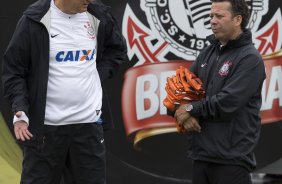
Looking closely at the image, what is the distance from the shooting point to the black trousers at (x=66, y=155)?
13.0 ft

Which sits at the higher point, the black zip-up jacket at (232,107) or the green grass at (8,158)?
the black zip-up jacket at (232,107)

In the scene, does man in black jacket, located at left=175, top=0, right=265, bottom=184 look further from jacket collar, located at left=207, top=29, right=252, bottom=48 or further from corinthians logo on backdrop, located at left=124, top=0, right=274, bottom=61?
corinthians logo on backdrop, located at left=124, top=0, right=274, bottom=61

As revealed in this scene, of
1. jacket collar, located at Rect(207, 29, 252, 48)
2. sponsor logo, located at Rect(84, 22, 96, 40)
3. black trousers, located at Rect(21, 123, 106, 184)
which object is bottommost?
black trousers, located at Rect(21, 123, 106, 184)

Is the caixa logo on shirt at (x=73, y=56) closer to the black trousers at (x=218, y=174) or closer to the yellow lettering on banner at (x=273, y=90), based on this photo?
the black trousers at (x=218, y=174)

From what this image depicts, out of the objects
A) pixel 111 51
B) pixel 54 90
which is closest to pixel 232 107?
pixel 111 51

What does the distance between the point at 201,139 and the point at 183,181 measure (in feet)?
5.42

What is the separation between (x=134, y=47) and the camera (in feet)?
18.1

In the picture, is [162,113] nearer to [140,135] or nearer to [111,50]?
[140,135]

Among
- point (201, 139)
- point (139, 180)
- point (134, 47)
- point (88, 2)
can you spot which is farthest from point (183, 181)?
point (88, 2)

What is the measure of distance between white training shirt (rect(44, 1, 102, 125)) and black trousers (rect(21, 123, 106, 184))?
0.06 m

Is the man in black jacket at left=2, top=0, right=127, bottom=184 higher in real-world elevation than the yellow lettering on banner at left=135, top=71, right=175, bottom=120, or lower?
higher

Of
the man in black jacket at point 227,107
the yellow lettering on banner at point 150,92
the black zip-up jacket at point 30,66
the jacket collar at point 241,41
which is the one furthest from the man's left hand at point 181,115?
the yellow lettering on banner at point 150,92

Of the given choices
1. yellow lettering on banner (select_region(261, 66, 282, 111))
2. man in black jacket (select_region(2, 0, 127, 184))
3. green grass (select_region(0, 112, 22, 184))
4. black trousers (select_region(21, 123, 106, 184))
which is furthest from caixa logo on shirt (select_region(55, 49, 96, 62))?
yellow lettering on banner (select_region(261, 66, 282, 111))

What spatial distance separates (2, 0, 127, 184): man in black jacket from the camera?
392 cm
